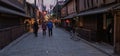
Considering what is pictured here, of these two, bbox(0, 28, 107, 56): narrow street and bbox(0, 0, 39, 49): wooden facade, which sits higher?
bbox(0, 0, 39, 49): wooden facade

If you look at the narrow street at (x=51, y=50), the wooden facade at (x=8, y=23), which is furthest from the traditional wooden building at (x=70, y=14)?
the narrow street at (x=51, y=50)

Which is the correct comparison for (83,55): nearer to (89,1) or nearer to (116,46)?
(116,46)

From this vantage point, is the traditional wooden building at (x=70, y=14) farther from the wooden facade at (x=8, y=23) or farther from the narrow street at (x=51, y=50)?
the narrow street at (x=51, y=50)

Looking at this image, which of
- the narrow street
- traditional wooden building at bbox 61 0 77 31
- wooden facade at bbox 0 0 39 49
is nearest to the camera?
the narrow street

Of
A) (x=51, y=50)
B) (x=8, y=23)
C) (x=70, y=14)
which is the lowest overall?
(x=51, y=50)

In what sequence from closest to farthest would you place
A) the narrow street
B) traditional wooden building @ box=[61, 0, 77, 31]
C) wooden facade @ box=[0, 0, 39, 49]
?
the narrow street
wooden facade @ box=[0, 0, 39, 49]
traditional wooden building @ box=[61, 0, 77, 31]

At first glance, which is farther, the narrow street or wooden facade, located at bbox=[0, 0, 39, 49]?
wooden facade, located at bbox=[0, 0, 39, 49]

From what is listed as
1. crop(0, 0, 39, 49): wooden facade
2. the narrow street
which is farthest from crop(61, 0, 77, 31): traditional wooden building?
the narrow street

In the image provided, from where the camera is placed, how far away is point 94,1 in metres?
25.2

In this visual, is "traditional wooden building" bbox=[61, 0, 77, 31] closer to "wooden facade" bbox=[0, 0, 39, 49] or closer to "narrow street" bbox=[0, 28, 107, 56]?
"wooden facade" bbox=[0, 0, 39, 49]

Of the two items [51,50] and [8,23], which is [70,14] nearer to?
[8,23]

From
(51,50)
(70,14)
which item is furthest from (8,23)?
(70,14)

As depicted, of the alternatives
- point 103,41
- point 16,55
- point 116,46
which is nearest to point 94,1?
point 103,41

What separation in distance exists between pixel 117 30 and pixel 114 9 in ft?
4.35
